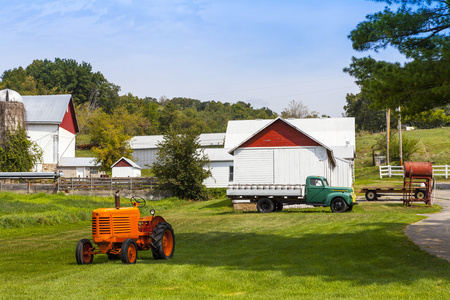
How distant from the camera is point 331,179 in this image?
116 ft

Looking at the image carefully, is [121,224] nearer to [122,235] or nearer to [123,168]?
[122,235]

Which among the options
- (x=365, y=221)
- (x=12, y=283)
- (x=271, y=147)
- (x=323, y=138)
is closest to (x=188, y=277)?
(x=12, y=283)

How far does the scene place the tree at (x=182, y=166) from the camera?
4028 cm

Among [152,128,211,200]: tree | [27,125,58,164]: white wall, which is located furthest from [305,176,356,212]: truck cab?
[27,125,58,164]: white wall

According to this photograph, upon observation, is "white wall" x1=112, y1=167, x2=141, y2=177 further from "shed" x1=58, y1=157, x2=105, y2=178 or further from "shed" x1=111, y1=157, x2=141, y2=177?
"shed" x1=58, y1=157, x2=105, y2=178

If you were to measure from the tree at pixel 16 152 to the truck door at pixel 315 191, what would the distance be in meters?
33.0

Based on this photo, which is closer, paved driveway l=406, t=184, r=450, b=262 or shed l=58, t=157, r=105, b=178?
paved driveway l=406, t=184, r=450, b=262

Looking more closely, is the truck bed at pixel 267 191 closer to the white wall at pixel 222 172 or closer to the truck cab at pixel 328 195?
the truck cab at pixel 328 195

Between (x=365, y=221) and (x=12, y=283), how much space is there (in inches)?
575

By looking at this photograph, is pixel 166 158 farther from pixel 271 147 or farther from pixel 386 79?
pixel 386 79

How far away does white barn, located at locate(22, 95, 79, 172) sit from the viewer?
5597 cm

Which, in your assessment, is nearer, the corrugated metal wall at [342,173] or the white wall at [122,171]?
the corrugated metal wall at [342,173]

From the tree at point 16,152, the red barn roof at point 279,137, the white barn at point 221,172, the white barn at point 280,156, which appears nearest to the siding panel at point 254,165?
the white barn at point 280,156

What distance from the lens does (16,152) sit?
165 ft
